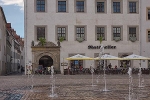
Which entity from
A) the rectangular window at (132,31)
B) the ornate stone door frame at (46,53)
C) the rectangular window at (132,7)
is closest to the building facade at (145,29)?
the rectangular window at (132,31)

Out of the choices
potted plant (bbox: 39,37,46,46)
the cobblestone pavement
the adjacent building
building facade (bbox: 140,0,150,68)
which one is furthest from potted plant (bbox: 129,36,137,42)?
the cobblestone pavement

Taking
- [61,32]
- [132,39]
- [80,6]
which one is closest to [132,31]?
[132,39]

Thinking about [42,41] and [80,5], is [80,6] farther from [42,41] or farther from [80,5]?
[42,41]

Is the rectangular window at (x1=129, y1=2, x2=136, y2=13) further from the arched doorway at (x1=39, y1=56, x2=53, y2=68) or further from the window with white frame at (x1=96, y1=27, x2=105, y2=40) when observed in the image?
the arched doorway at (x1=39, y1=56, x2=53, y2=68)

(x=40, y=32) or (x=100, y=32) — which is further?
(x=100, y=32)

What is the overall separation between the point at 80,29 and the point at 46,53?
204 inches

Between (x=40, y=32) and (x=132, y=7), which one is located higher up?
(x=132, y=7)

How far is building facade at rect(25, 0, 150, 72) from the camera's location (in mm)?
39938

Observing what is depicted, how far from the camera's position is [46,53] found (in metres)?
39.8

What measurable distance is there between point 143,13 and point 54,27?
11522 millimetres

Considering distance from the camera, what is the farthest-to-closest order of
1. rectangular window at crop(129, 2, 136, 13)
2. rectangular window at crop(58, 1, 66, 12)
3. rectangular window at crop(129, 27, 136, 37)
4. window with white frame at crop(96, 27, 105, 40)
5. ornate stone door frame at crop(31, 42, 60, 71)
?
rectangular window at crop(129, 2, 136, 13) → rectangular window at crop(129, 27, 136, 37) → window with white frame at crop(96, 27, 105, 40) → rectangular window at crop(58, 1, 66, 12) → ornate stone door frame at crop(31, 42, 60, 71)

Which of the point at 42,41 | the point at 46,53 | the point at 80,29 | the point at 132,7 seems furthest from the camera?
the point at 132,7

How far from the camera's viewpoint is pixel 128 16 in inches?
1630

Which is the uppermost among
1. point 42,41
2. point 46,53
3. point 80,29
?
point 80,29
